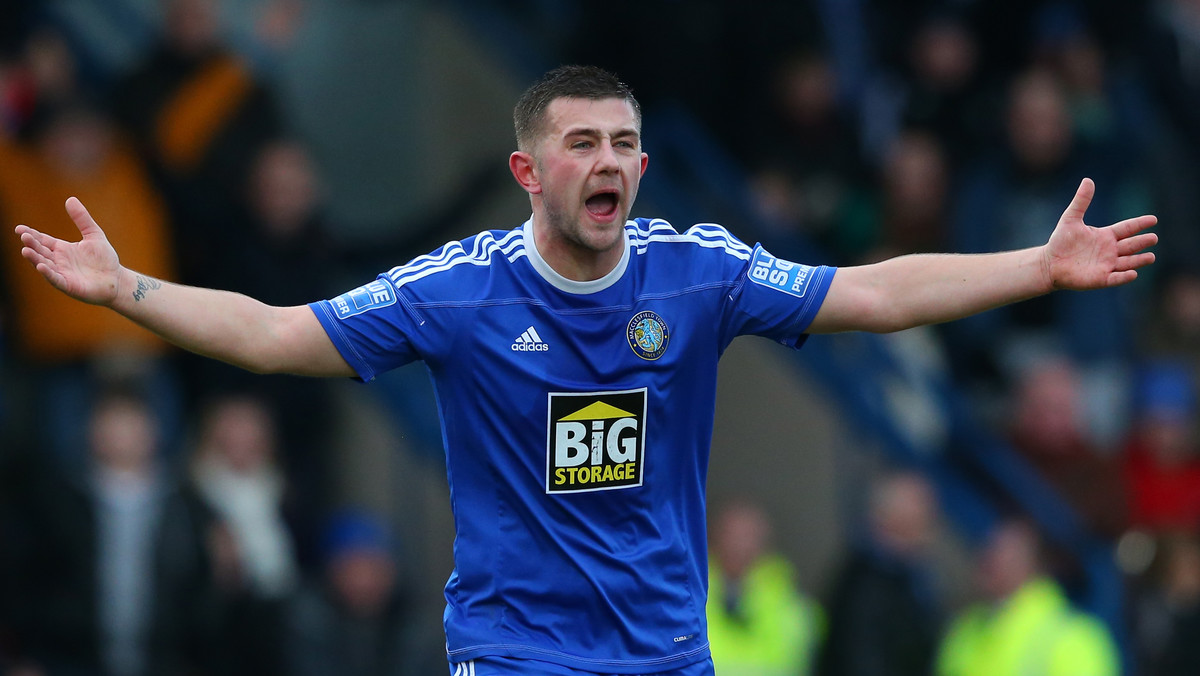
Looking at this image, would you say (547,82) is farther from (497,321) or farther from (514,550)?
(514,550)

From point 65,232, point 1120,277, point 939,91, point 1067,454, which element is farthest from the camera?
point 939,91

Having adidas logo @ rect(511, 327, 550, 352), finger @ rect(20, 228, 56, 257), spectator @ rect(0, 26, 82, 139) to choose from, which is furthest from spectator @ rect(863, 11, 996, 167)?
finger @ rect(20, 228, 56, 257)

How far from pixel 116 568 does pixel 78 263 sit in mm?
4675

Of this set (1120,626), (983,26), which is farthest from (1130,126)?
(1120,626)

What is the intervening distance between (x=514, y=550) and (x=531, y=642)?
264 mm

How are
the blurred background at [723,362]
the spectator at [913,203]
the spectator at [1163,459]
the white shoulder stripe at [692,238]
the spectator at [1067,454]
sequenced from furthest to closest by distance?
the spectator at [913,203]
the spectator at [1067,454]
the spectator at [1163,459]
the blurred background at [723,362]
the white shoulder stripe at [692,238]

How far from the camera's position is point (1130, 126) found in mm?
12391

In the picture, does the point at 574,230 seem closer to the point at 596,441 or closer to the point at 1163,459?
the point at 596,441

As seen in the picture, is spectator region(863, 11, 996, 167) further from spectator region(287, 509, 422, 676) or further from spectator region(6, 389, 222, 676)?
spectator region(6, 389, 222, 676)

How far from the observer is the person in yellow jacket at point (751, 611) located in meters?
9.70

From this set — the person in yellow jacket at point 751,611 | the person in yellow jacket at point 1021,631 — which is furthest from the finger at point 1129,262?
the person in yellow jacket at point 751,611

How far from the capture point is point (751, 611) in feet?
32.2

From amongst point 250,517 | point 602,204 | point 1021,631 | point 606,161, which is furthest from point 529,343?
point 1021,631

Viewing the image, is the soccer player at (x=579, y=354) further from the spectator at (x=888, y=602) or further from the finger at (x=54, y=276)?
the spectator at (x=888, y=602)
